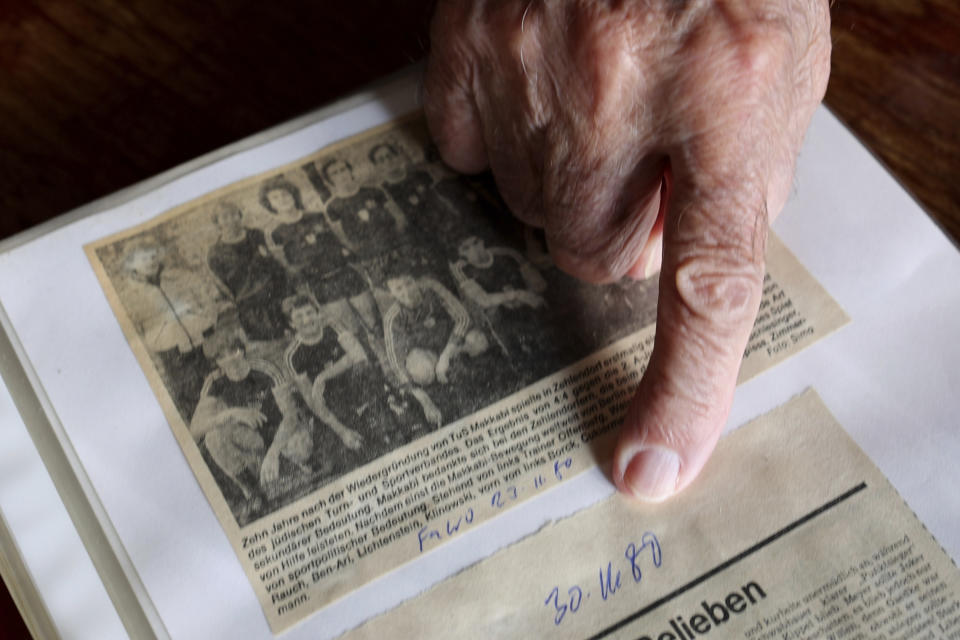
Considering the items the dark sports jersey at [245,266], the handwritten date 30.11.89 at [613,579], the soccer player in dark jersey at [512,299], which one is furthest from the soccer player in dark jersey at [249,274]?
the handwritten date 30.11.89 at [613,579]

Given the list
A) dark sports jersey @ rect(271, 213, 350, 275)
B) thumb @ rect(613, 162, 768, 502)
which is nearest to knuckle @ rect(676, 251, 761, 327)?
thumb @ rect(613, 162, 768, 502)

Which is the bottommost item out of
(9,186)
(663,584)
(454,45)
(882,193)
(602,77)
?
(663,584)

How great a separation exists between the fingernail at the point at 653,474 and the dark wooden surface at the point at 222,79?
0.28 meters

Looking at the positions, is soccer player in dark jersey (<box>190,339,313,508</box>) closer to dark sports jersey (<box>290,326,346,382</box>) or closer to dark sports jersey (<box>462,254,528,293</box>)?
dark sports jersey (<box>290,326,346,382</box>)

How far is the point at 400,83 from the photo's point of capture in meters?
0.57

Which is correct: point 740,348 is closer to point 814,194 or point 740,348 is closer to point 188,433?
point 814,194

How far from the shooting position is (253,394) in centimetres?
46

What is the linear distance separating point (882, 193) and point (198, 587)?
1.74 ft

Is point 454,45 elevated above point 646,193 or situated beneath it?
elevated above

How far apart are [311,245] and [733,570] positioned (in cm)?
34

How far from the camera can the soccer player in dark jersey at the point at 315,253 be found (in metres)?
0.49

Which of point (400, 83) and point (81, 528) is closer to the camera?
point (81, 528)

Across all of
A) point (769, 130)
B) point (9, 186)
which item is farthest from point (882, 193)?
point (9, 186)

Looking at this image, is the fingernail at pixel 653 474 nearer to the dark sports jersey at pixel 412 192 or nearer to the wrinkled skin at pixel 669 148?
the wrinkled skin at pixel 669 148
